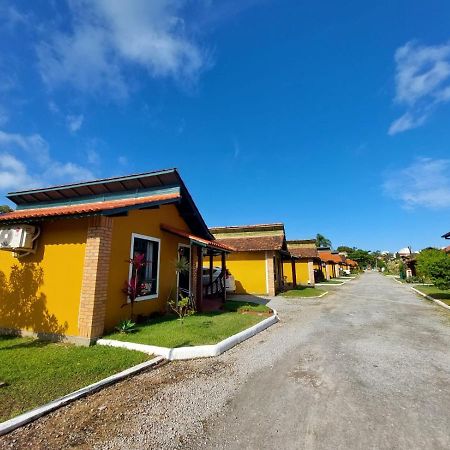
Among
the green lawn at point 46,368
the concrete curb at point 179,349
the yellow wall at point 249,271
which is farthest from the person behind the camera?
the yellow wall at point 249,271

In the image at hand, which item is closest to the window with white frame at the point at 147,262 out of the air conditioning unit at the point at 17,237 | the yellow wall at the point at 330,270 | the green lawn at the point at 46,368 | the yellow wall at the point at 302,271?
the air conditioning unit at the point at 17,237

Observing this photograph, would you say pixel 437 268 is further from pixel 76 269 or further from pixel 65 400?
pixel 65 400

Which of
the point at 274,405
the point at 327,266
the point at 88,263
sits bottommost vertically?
the point at 274,405

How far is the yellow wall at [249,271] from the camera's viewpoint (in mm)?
21031

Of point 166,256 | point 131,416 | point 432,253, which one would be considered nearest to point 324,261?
point 432,253

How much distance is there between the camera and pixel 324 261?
4222cm

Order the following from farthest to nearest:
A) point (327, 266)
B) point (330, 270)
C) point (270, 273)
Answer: point (330, 270)
point (327, 266)
point (270, 273)

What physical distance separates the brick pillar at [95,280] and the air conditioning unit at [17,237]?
1.84 metres

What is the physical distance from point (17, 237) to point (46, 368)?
3.98m

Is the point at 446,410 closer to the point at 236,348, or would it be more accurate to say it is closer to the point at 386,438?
the point at 386,438

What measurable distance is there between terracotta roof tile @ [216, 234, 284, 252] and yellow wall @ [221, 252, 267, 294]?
0.58 meters

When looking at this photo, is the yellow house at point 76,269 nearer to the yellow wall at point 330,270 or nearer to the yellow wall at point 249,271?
the yellow wall at point 249,271

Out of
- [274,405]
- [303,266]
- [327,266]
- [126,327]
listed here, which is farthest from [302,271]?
[274,405]

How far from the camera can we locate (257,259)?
70.1 ft
